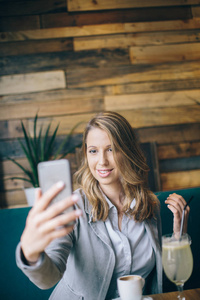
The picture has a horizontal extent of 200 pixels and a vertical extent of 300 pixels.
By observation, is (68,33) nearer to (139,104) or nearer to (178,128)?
(139,104)

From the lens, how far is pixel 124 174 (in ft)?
5.11

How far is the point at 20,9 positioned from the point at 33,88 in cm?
76

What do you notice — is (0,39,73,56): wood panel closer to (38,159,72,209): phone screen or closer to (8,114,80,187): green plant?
(8,114,80,187): green plant

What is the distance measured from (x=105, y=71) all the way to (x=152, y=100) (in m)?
0.53

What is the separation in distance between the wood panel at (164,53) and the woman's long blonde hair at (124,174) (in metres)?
1.74

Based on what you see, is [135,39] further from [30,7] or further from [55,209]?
[55,209]

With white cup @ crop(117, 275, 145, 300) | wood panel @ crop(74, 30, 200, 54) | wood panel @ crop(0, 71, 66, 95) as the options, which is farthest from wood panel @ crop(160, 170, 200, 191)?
white cup @ crop(117, 275, 145, 300)

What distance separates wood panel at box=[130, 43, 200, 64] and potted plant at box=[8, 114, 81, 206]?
0.92m

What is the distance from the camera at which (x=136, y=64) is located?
3156 mm

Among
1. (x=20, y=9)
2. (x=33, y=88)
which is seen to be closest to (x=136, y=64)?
(x=33, y=88)

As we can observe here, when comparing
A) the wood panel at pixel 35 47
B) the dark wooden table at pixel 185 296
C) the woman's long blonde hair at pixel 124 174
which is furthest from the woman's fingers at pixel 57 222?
the wood panel at pixel 35 47

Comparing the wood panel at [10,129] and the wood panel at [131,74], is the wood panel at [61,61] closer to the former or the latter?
the wood panel at [131,74]

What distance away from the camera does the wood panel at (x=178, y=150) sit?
10.4 ft

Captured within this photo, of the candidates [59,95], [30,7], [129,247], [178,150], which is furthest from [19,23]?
[129,247]
